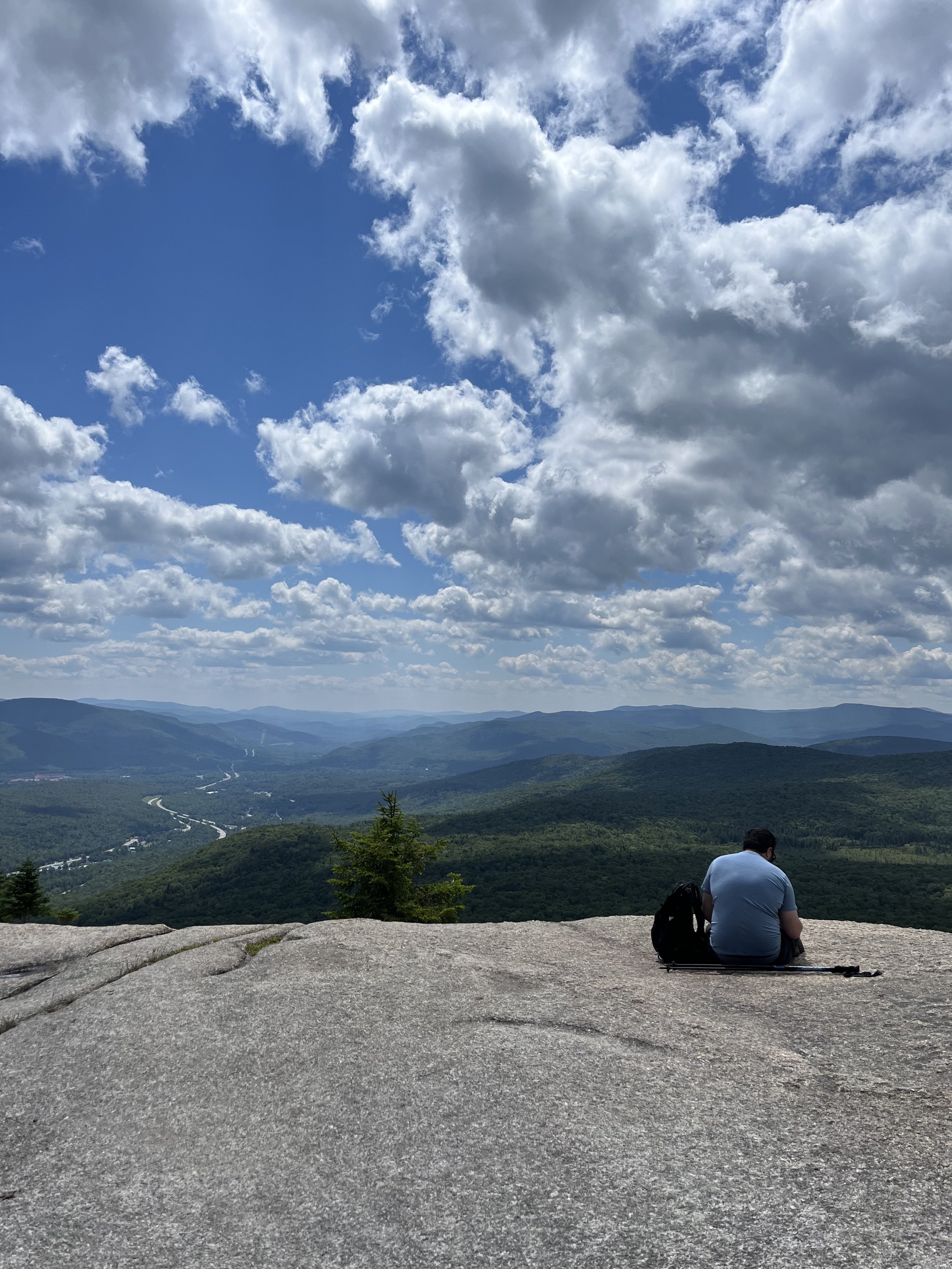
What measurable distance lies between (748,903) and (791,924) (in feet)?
2.85

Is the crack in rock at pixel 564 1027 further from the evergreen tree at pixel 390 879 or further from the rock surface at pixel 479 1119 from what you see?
the evergreen tree at pixel 390 879

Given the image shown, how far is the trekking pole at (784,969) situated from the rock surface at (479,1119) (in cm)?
19

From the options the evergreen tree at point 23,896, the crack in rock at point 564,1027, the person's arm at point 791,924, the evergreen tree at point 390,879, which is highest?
the person's arm at point 791,924

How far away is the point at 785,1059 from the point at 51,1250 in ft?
27.9

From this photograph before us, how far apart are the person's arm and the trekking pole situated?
562 millimetres

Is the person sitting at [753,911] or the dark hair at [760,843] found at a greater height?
the dark hair at [760,843]

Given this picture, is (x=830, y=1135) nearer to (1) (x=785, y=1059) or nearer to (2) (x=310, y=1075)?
(1) (x=785, y=1059)

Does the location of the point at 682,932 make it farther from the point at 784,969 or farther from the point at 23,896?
the point at 23,896

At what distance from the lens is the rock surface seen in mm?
5773

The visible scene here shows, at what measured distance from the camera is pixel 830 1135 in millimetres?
6895

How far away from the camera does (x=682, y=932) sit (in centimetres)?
1315

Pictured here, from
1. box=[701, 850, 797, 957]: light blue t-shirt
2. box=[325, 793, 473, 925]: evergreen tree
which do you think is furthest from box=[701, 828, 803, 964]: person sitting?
box=[325, 793, 473, 925]: evergreen tree

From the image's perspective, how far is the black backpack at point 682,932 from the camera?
12898 millimetres

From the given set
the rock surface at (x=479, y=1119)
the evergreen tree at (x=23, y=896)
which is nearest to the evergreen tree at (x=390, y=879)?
the rock surface at (x=479, y=1119)
